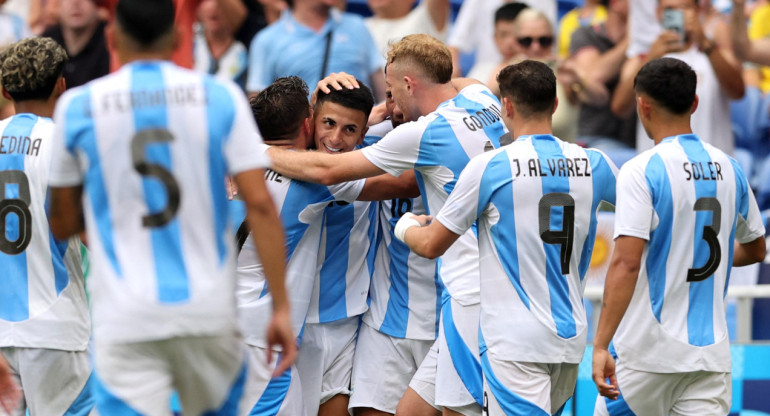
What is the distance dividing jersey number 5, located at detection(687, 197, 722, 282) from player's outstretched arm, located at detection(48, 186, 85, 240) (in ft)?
9.38

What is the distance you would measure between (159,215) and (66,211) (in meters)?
0.44

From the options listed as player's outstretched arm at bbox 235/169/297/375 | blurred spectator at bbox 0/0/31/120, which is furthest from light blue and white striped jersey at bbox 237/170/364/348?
blurred spectator at bbox 0/0/31/120

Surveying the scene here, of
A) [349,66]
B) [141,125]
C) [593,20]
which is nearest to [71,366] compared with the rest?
[141,125]

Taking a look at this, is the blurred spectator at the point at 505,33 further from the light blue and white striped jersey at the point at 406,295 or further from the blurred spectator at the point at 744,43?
the light blue and white striped jersey at the point at 406,295

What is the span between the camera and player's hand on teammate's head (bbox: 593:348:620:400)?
4.91 metres

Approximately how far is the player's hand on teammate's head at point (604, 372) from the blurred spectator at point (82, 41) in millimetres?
5904

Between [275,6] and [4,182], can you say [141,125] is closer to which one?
[4,182]

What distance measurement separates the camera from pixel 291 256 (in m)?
5.69

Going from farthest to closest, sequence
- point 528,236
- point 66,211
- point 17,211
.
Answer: point 17,211, point 528,236, point 66,211

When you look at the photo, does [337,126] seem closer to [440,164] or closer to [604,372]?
[440,164]

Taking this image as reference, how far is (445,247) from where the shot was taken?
4.96 metres

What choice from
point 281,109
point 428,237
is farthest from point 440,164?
point 281,109

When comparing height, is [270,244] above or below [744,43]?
below

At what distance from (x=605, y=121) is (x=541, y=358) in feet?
16.3
